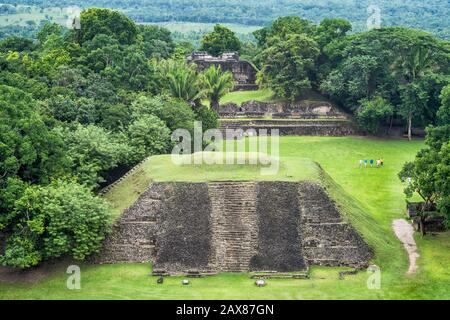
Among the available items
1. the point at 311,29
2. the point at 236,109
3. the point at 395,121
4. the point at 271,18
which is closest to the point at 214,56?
the point at 311,29

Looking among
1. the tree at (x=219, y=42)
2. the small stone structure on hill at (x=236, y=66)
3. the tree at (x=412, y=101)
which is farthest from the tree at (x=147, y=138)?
the tree at (x=219, y=42)

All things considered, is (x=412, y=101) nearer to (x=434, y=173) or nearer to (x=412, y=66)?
(x=412, y=66)

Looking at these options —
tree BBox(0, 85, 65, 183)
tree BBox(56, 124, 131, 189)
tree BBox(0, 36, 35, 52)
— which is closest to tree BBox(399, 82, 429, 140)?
tree BBox(56, 124, 131, 189)

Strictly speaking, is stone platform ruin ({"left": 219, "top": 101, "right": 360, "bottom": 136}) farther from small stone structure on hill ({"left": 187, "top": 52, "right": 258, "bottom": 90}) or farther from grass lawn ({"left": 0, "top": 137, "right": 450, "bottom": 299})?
grass lawn ({"left": 0, "top": 137, "right": 450, "bottom": 299})

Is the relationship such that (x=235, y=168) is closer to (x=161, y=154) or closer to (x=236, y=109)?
(x=161, y=154)
